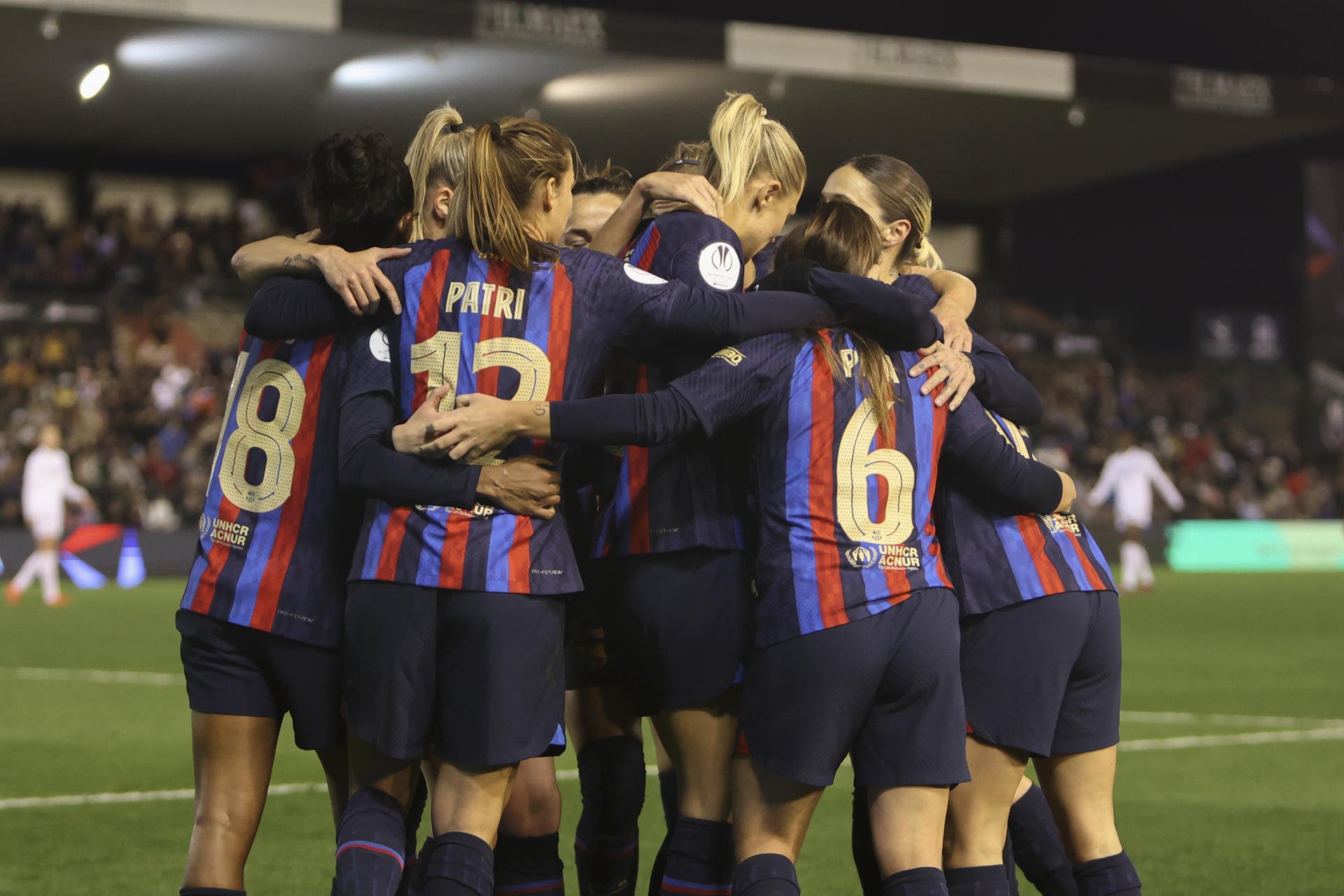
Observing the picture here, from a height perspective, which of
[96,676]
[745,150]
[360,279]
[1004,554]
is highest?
[745,150]

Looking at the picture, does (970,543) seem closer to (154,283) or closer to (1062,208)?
(154,283)

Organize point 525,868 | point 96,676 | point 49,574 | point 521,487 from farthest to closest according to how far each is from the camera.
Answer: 1. point 49,574
2. point 96,676
3. point 525,868
4. point 521,487

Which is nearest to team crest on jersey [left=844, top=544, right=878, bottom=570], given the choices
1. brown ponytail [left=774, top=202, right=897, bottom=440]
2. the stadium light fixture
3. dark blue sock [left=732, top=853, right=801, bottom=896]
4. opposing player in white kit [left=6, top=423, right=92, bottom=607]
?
brown ponytail [left=774, top=202, right=897, bottom=440]

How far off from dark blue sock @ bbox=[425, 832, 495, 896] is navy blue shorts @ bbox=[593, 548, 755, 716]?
528mm

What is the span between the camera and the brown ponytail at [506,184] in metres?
2.95

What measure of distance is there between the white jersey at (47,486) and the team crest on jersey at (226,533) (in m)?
14.1

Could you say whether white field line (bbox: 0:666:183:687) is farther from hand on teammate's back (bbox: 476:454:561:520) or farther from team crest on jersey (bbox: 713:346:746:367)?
team crest on jersey (bbox: 713:346:746:367)

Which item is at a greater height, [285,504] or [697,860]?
[285,504]

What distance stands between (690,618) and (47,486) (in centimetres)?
1468

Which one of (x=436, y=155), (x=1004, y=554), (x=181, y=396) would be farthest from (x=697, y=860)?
(x=181, y=396)

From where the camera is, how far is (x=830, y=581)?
117 inches

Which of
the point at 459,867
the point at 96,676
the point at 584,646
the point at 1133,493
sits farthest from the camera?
the point at 1133,493

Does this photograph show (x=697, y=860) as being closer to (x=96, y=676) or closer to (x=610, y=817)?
(x=610, y=817)

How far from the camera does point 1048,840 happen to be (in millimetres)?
3643
